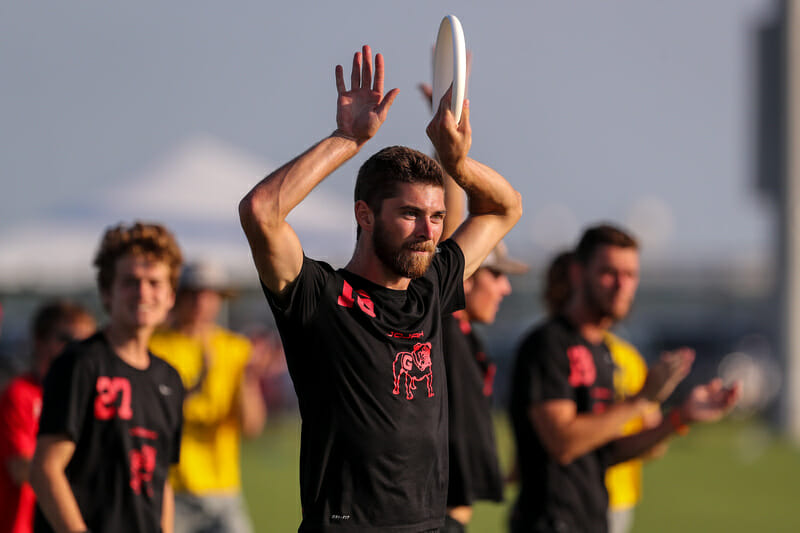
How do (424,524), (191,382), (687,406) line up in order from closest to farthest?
1. (424,524)
2. (687,406)
3. (191,382)

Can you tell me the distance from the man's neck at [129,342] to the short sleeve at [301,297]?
136cm

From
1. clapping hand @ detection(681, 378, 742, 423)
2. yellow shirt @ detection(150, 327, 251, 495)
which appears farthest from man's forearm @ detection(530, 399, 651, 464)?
yellow shirt @ detection(150, 327, 251, 495)

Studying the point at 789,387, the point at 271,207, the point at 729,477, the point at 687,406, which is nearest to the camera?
the point at 271,207

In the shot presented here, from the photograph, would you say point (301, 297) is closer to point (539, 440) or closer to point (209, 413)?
point (539, 440)

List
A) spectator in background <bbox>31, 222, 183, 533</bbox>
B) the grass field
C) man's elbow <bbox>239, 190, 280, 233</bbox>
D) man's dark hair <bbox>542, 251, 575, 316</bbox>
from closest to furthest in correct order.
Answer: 1. man's elbow <bbox>239, 190, 280, 233</bbox>
2. spectator in background <bbox>31, 222, 183, 533</bbox>
3. man's dark hair <bbox>542, 251, 575, 316</bbox>
4. the grass field

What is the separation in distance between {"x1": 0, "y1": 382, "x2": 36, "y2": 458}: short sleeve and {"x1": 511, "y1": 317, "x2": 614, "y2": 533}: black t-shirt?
2.56m

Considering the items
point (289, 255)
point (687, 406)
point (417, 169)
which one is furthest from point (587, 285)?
point (289, 255)

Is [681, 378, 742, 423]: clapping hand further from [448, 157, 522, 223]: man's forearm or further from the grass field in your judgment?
the grass field

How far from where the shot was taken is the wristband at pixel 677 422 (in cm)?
586

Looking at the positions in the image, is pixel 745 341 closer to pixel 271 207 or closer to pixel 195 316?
pixel 195 316

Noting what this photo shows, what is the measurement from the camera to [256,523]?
1147cm

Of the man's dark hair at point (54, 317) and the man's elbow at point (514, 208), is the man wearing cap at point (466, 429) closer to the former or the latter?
the man's elbow at point (514, 208)

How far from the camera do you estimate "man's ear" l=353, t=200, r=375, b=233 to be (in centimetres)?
379

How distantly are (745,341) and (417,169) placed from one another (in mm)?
29095
